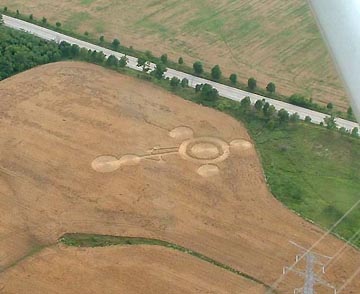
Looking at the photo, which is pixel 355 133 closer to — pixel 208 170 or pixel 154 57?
pixel 208 170

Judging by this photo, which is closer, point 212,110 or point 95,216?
point 95,216

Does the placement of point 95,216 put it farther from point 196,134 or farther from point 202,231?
point 196,134

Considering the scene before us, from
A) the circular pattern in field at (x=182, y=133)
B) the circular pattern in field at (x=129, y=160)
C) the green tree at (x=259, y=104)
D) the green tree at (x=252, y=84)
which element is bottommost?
the circular pattern in field at (x=129, y=160)

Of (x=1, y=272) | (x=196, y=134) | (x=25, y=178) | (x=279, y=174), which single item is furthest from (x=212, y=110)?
(x=1, y=272)

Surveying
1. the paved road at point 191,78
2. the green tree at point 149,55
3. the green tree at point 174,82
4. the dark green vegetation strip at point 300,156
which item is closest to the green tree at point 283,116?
the dark green vegetation strip at point 300,156

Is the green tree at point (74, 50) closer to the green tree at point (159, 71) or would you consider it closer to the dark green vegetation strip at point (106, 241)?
the green tree at point (159, 71)

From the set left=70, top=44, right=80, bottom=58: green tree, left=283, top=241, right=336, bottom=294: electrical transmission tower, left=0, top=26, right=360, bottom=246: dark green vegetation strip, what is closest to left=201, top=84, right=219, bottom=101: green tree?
left=0, top=26, right=360, bottom=246: dark green vegetation strip

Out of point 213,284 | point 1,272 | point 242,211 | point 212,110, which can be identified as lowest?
point 1,272
